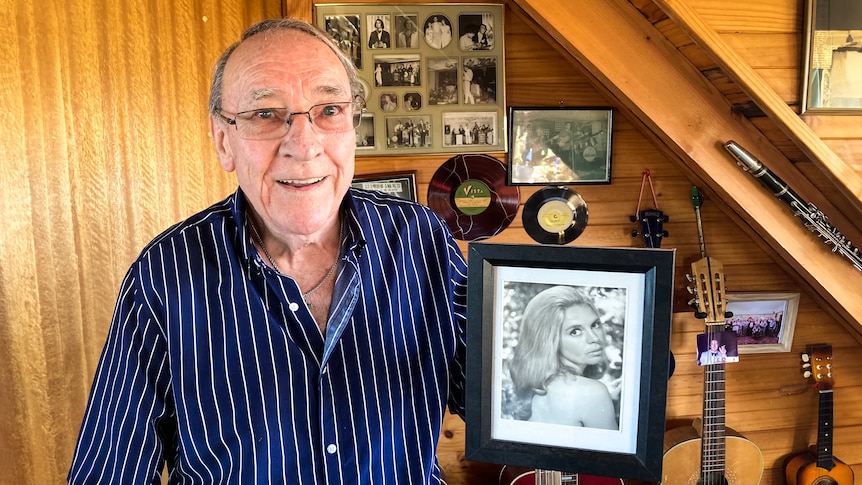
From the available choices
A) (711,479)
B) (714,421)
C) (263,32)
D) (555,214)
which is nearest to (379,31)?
(555,214)

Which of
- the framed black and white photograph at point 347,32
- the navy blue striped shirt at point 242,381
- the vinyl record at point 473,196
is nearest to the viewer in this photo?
the navy blue striped shirt at point 242,381

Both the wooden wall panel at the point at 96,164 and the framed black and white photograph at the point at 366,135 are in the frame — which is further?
the framed black and white photograph at the point at 366,135

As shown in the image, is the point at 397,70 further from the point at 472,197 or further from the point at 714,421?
the point at 714,421

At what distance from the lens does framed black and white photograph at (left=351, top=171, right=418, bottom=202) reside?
1.95 m

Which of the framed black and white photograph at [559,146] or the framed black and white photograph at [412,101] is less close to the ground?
the framed black and white photograph at [412,101]

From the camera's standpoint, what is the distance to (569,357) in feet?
3.05

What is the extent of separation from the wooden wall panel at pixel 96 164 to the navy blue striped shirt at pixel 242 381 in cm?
88

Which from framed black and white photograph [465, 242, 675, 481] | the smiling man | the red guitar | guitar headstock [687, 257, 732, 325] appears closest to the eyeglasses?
the smiling man

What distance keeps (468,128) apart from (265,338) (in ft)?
3.90

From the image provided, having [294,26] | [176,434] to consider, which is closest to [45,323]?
[176,434]

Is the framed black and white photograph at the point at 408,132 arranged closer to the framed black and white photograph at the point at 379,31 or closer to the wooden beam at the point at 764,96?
the framed black and white photograph at the point at 379,31

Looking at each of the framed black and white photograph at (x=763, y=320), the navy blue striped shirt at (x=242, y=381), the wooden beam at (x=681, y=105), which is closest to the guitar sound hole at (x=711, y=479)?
the framed black and white photograph at (x=763, y=320)

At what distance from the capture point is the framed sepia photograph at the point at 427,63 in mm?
1904

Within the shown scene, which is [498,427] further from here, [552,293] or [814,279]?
[814,279]
